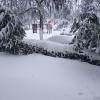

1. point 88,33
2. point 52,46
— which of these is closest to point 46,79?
point 52,46

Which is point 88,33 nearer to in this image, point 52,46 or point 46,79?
point 52,46

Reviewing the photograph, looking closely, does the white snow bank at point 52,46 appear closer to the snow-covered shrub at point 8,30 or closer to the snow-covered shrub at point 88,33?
the snow-covered shrub at point 88,33

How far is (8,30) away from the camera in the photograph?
23.3 ft

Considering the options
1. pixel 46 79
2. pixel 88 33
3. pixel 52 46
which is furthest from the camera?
pixel 52 46

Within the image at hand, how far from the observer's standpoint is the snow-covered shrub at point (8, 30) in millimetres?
7070

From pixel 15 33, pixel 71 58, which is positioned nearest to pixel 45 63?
pixel 71 58

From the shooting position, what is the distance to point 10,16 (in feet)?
23.8

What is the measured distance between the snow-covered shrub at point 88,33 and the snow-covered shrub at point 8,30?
2.38m

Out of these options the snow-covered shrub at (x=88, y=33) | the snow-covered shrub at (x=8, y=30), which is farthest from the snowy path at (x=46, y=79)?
the snow-covered shrub at (x=88, y=33)

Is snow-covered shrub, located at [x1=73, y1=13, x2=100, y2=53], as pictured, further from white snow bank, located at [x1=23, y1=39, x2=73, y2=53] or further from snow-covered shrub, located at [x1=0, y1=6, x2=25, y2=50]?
snow-covered shrub, located at [x1=0, y1=6, x2=25, y2=50]

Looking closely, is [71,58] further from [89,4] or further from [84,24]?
[89,4]

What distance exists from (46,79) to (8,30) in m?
2.98

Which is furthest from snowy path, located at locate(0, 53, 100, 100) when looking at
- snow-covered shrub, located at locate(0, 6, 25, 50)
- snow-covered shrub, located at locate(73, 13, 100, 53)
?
snow-covered shrub, located at locate(73, 13, 100, 53)

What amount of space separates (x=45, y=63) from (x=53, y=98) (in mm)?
2084
